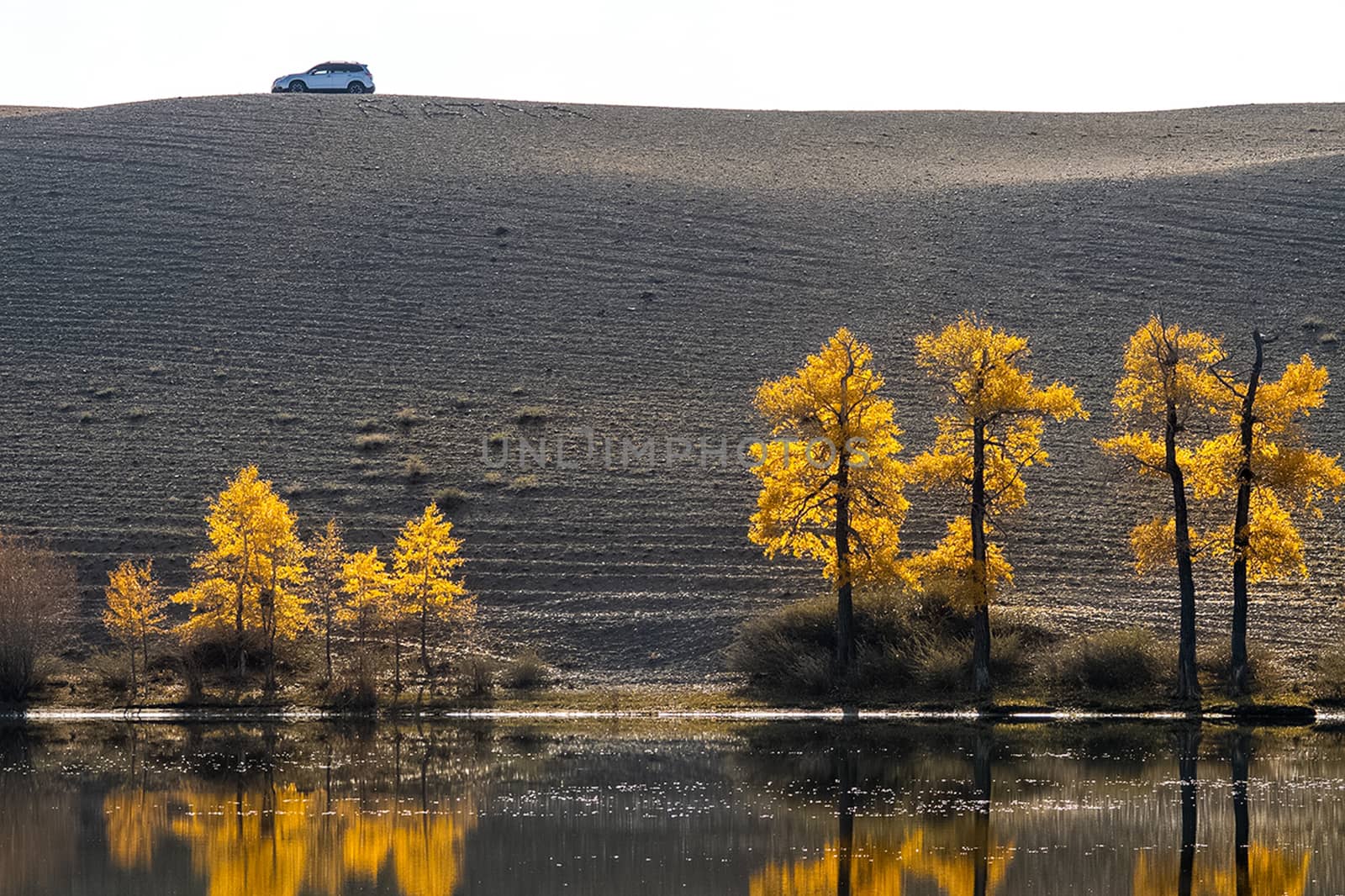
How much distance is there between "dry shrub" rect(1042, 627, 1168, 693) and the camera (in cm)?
3591

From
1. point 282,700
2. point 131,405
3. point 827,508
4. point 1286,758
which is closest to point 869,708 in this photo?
point 827,508

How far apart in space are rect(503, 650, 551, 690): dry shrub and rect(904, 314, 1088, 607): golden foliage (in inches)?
375

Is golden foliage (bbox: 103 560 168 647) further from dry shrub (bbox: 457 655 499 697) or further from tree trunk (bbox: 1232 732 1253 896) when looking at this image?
tree trunk (bbox: 1232 732 1253 896)

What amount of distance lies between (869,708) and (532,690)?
8566 millimetres

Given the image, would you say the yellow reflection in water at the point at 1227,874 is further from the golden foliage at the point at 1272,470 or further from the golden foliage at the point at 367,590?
the golden foliage at the point at 367,590

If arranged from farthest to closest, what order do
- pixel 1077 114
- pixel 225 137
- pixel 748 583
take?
pixel 1077 114 < pixel 225 137 < pixel 748 583

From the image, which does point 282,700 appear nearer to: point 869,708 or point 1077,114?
point 869,708

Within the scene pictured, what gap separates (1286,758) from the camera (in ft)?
91.3

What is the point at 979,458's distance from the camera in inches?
1480

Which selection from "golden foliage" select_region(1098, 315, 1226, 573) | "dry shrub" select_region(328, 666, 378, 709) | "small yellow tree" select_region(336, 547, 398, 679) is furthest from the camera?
"small yellow tree" select_region(336, 547, 398, 679)

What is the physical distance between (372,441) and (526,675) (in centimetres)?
1542

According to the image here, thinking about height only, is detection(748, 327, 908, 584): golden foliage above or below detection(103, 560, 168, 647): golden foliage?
above

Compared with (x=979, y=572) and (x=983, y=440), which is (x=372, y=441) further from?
(x=979, y=572)

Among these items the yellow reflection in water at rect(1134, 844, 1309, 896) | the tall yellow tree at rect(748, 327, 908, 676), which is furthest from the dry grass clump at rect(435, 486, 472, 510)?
the yellow reflection in water at rect(1134, 844, 1309, 896)
